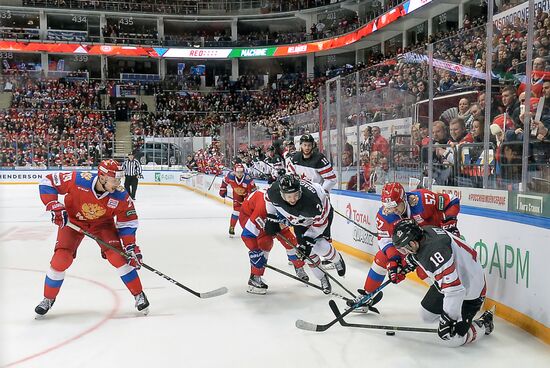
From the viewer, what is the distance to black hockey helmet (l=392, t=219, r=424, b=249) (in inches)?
106

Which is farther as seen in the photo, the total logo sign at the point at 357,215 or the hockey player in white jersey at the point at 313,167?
the total logo sign at the point at 357,215

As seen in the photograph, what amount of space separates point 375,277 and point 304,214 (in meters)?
0.67

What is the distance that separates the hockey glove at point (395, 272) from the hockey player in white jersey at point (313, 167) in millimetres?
2227

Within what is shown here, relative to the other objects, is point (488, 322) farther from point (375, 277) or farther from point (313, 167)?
point (313, 167)

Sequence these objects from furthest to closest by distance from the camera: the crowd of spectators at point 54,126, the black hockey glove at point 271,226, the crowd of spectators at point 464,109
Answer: the crowd of spectators at point 54,126
the black hockey glove at point 271,226
the crowd of spectators at point 464,109

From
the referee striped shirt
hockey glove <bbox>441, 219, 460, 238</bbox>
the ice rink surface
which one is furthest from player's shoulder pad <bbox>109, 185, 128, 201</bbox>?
the referee striped shirt

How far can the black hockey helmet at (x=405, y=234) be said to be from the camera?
2.69 m

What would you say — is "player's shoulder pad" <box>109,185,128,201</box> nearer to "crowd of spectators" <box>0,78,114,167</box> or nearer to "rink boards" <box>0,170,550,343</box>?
"rink boards" <box>0,170,550,343</box>

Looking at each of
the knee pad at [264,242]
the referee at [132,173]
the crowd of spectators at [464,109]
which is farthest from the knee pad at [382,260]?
the referee at [132,173]

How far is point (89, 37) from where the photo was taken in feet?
88.3

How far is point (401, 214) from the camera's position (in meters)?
3.46

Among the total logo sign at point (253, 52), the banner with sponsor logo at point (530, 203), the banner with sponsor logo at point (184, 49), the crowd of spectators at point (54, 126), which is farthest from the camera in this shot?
the total logo sign at point (253, 52)

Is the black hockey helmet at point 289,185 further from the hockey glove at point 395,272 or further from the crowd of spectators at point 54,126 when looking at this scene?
the crowd of spectators at point 54,126

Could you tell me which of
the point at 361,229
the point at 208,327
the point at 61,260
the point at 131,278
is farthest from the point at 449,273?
the point at 361,229
